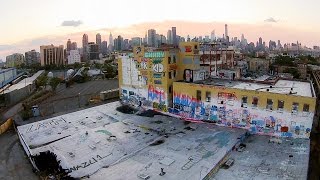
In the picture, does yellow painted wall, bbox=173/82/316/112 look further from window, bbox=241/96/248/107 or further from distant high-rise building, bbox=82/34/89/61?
distant high-rise building, bbox=82/34/89/61

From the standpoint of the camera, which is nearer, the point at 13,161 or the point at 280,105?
the point at 13,161

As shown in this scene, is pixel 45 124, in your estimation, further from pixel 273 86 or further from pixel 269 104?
pixel 273 86

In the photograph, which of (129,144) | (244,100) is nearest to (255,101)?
(244,100)

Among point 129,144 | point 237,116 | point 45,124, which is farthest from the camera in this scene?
point 45,124

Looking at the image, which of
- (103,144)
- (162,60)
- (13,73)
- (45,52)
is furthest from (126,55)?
(45,52)

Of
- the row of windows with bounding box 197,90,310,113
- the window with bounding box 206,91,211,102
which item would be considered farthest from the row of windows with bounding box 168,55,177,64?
the window with bounding box 206,91,211,102

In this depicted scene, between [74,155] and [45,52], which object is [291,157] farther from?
[45,52]
